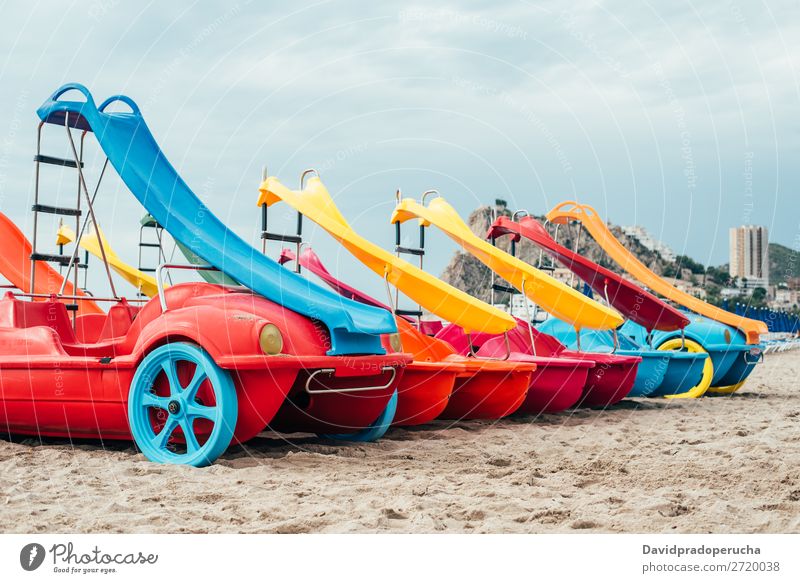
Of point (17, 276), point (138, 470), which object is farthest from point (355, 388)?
point (17, 276)

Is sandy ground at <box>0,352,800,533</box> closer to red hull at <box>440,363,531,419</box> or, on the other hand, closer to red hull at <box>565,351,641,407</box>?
red hull at <box>440,363,531,419</box>

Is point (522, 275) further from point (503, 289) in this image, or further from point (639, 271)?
point (639, 271)

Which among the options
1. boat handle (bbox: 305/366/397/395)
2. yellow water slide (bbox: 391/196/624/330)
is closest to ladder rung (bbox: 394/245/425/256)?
yellow water slide (bbox: 391/196/624/330)

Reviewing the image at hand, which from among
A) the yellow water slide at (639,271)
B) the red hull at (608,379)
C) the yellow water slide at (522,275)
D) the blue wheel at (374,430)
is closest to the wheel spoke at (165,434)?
the blue wheel at (374,430)

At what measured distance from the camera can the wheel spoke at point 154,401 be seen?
5.89m

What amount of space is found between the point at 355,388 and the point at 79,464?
1834 millimetres

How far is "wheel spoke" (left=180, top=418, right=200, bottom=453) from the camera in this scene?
5.79 metres

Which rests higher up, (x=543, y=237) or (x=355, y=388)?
(x=543, y=237)

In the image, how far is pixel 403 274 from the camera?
838 centimetres

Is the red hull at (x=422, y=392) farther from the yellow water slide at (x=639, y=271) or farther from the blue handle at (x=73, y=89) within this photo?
the yellow water slide at (x=639, y=271)

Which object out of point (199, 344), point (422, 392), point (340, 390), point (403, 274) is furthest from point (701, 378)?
point (199, 344)

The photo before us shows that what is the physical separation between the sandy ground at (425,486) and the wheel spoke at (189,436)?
231 millimetres
